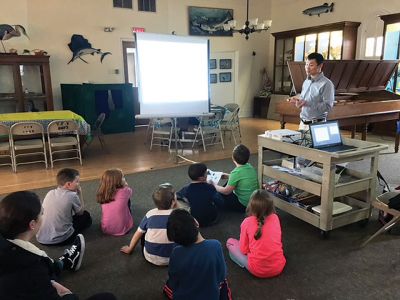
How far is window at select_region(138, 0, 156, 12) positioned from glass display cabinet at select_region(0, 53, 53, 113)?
266 centimetres

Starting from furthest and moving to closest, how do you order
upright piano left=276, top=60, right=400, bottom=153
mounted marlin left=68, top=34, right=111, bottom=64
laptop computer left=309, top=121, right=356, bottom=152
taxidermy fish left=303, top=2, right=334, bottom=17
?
1. taxidermy fish left=303, top=2, right=334, bottom=17
2. mounted marlin left=68, top=34, right=111, bottom=64
3. upright piano left=276, top=60, right=400, bottom=153
4. laptop computer left=309, top=121, right=356, bottom=152

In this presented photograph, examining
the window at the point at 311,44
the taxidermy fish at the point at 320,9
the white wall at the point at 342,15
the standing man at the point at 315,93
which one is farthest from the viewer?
the taxidermy fish at the point at 320,9

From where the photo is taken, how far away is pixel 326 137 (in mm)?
2771

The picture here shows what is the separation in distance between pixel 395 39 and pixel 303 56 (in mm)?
2378

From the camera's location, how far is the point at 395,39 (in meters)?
6.79

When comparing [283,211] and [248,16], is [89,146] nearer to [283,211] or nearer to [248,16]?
[283,211]

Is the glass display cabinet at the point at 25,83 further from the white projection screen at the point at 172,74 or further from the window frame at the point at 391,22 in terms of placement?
the window frame at the point at 391,22

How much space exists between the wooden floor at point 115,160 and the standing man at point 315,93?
207 centimetres

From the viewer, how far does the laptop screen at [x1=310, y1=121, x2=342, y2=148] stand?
2670 millimetres

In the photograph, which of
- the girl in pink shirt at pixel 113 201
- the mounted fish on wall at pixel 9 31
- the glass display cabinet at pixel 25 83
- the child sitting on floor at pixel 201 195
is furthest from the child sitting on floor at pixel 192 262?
the mounted fish on wall at pixel 9 31

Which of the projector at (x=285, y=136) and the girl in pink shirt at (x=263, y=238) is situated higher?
the projector at (x=285, y=136)

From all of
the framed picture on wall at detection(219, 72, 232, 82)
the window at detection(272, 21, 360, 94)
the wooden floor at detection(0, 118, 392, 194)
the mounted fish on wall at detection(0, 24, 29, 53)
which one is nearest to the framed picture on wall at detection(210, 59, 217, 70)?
the framed picture on wall at detection(219, 72, 232, 82)

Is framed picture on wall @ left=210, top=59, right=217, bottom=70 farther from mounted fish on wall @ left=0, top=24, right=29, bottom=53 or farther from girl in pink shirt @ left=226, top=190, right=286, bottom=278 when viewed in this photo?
girl in pink shirt @ left=226, top=190, right=286, bottom=278

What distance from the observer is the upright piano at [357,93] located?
5.23 m
